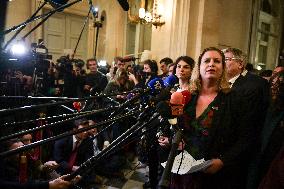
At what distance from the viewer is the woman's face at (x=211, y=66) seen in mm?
2182

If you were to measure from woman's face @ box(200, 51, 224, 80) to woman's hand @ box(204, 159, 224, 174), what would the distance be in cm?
60

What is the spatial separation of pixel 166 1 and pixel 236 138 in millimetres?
5291

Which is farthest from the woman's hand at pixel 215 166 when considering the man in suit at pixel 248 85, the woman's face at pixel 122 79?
the woman's face at pixel 122 79

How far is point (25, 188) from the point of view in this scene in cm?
188

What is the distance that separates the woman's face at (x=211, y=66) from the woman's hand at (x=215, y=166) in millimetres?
597

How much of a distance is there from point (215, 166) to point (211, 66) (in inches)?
27.9

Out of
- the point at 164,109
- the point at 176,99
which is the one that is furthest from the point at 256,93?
the point at 164,109

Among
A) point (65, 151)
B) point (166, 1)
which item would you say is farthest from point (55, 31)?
point (65, 151)

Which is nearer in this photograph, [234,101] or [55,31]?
[234,101]

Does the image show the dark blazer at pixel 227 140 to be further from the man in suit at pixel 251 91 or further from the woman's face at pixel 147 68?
the woman's face at pixel 147 68

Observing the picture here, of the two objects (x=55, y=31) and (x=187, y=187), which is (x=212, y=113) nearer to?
(x=187, y=187)

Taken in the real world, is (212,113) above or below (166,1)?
below

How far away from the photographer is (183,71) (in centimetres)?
342

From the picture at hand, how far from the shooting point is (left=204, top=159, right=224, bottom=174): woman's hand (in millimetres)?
1919
